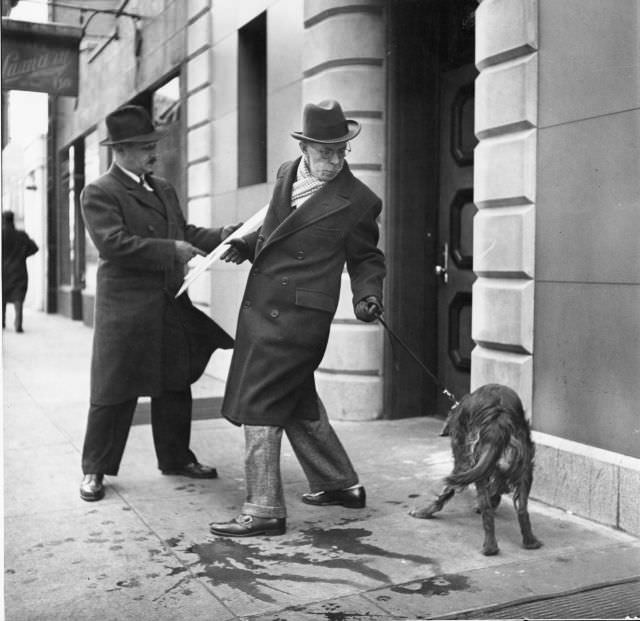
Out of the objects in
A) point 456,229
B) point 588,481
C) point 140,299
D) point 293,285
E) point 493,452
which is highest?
point 456,229

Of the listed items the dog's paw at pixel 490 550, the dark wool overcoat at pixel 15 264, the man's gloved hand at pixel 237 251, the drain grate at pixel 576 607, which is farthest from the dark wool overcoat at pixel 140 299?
the drain grate at pixel 576 607

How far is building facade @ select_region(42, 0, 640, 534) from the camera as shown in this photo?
424cm

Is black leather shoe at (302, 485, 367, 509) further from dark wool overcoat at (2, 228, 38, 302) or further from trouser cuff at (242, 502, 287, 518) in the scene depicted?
dark wool overcoat at (2, 228, 38, 302)

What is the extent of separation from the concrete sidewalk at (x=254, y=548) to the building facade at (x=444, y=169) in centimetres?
46

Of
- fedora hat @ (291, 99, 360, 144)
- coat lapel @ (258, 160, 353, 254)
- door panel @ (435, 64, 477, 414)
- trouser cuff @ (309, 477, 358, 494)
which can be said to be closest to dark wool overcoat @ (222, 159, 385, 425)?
coat lapel @ (258, 160, 353, 254)

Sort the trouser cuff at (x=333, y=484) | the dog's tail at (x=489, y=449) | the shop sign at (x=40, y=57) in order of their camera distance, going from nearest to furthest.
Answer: the shop sign at (x=40, y=57) < the dog's tail at (x=489, y=449) < the trouser cuff at (x=333, y=484)

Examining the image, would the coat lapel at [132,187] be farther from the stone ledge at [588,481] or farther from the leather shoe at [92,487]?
the stone ledge at [588,481]

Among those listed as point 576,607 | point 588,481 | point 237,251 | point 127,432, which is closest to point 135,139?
point 237,251

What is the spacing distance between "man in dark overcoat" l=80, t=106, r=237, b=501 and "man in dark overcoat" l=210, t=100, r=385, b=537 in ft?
2.25

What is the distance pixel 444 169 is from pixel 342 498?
258 centimetres

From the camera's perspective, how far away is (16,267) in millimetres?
3670

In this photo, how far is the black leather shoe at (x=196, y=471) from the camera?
5240 mm

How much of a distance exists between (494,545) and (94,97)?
275 centimetres

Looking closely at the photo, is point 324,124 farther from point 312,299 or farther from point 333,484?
point 333,484
